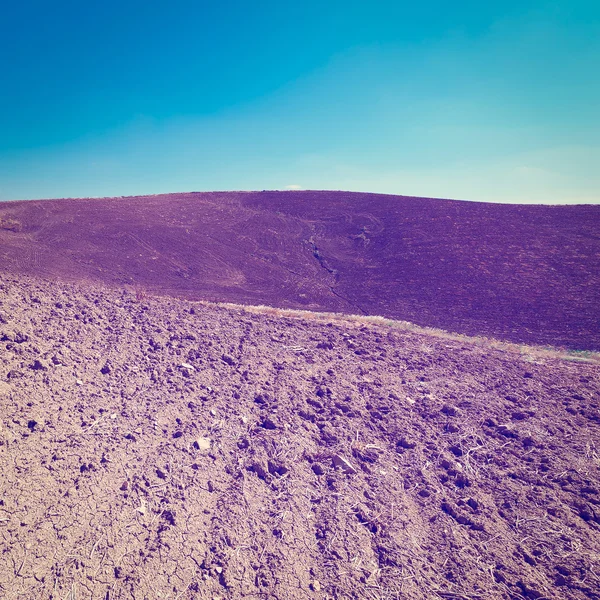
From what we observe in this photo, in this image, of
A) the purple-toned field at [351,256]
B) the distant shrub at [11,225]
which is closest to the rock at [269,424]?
the purple-toned field at [351,256]

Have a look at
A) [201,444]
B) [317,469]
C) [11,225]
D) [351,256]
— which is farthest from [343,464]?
[11,225]

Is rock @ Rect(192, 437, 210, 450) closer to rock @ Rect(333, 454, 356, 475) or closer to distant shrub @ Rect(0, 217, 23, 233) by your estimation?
rock @ Rect(333, 454, 356, 475)

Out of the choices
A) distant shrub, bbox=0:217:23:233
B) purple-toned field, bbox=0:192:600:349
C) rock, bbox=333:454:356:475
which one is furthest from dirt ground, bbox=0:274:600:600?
distant shrub, bbox=0:217:23:233

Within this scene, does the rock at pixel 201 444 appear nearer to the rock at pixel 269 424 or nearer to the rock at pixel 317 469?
the rock at pixel 269 424

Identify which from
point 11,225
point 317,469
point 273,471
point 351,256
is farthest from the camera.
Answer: point 351,256

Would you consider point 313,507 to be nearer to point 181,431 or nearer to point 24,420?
point 181,431

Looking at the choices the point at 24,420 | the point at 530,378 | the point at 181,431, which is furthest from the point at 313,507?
the point at 530,378

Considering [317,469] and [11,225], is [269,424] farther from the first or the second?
[11,225]
